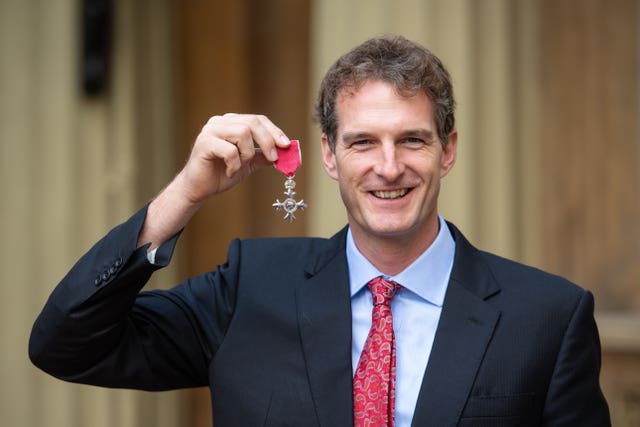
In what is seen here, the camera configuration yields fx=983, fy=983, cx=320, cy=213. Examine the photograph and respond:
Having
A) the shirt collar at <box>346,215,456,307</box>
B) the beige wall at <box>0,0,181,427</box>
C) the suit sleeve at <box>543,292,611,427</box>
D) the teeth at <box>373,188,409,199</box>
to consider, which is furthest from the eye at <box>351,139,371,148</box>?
the beige wall at <box>0,0,181,427</box>

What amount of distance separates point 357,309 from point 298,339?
16cm

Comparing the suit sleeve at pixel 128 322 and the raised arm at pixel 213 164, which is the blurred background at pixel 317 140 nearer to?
the suit sleeve at pixel 128 322

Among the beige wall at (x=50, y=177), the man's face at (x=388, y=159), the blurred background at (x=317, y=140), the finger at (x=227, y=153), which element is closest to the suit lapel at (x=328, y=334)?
→ the man's face at (x=388, y=159)

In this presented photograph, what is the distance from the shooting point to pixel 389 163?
2.21 metres

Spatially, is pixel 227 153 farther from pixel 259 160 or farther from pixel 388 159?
pixel 388 159

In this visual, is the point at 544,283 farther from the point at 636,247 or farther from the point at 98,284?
the point at 636,247

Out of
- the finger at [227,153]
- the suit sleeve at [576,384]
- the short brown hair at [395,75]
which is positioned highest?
the short brown hair at [395,75]

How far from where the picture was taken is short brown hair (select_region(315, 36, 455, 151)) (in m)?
2.29

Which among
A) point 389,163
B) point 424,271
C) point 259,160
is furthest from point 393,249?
point 259,160

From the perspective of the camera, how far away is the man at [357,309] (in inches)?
84.9

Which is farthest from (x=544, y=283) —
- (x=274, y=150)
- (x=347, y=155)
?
(x=274, y=150)

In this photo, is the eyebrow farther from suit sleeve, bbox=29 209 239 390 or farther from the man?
suit sleeve, bbox=29 209 239 390

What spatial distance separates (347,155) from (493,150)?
1.52m

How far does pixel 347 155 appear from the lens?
7.57ft
